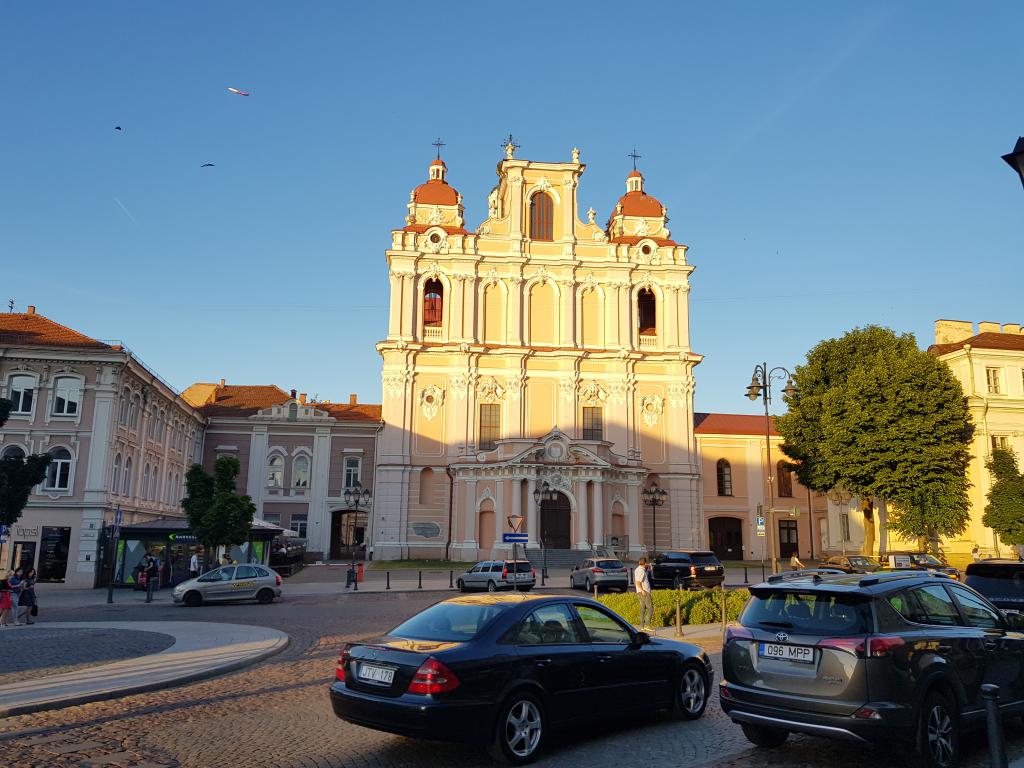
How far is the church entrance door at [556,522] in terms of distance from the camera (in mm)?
48272

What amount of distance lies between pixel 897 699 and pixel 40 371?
37.8 m

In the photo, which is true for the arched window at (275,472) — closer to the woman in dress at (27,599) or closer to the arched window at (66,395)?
the arched window at (66,395)

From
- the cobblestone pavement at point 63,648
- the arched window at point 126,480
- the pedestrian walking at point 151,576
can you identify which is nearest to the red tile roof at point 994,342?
the pedestrian walking at point 151,576

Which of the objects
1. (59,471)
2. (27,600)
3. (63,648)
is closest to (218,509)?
(59,471)

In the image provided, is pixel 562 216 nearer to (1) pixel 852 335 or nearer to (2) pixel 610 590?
(1) pixel 852 335

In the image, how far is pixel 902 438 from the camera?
41062mm

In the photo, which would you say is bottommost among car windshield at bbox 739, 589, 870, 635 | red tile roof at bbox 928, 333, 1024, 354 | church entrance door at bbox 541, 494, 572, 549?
car windshield at bbox 739, 589, 870, 635

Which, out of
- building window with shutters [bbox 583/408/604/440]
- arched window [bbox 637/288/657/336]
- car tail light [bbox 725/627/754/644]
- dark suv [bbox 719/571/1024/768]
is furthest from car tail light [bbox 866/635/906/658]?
arched window [bbox 637/288/657/336]

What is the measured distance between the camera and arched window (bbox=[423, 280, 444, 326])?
5569 cm

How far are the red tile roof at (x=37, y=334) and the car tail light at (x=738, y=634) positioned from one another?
34.9 m

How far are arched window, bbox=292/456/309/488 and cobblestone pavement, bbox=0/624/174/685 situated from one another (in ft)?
121

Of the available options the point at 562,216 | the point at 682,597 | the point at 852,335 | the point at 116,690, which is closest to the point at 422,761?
the point at 116,690

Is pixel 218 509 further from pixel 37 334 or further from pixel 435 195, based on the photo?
pixel 435 195

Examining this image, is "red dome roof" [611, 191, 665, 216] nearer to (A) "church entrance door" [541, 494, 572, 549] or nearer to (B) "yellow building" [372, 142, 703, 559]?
(B) "yellow building" [372, 142, 703, 559]
